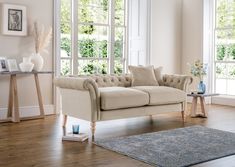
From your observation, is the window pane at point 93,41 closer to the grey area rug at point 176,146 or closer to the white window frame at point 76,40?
the white window frame at point 76,40

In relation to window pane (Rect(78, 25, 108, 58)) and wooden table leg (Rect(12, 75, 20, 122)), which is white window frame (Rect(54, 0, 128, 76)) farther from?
wooden table leg (Rect(12, 75, 20, 122))

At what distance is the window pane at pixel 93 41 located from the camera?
6.66 metres

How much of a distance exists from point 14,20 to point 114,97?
231cm

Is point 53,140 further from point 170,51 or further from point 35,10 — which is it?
point 170,51

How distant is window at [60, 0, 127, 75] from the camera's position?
6.48 meters

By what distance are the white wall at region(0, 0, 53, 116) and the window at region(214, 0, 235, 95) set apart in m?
3.81

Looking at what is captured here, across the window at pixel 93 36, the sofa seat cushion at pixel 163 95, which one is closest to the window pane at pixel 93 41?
the window at pixel 93 36

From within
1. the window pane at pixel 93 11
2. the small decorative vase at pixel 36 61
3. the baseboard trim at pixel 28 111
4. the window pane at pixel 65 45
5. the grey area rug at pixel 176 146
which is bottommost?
the grey area rug at pixel 176 146

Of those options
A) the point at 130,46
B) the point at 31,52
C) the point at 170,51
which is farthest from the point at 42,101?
the point at 170,51

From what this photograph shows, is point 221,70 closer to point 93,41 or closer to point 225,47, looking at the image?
point 225,47

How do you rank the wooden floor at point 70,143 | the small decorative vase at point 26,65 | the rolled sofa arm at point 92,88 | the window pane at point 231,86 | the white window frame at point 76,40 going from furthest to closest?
1. the window pane at point 231,86
2. the white window frame at point 76,40
3. the small decorative vase at point 26,65
4. the rolled sofa arm at point 92,88
5. the wooden floor at point 70,143

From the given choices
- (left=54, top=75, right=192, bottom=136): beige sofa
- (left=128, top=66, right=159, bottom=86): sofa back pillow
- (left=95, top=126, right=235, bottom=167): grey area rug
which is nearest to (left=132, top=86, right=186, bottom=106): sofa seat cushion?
(left=54, top=75, right=192, bottom=136): beige sofa

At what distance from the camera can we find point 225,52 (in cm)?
766

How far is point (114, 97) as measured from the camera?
4473 mm
